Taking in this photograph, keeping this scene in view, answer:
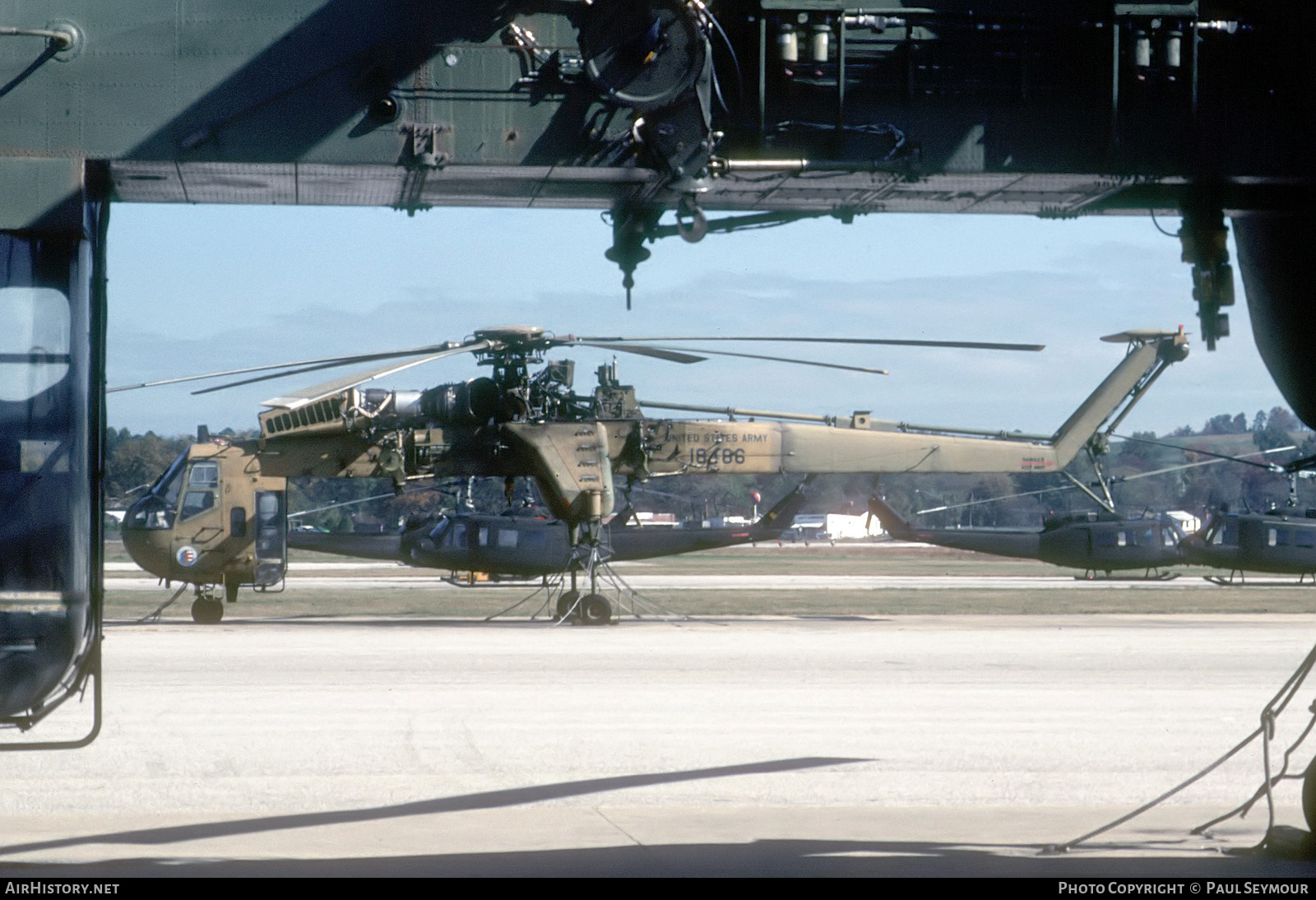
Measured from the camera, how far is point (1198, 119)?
6.91 metres

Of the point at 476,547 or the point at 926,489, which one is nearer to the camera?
the point at 476,547

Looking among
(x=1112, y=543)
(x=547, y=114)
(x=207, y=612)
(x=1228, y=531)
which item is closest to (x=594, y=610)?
(x=207, y=612)

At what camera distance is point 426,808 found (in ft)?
27.7

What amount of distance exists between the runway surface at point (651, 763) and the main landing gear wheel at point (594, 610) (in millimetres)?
4868

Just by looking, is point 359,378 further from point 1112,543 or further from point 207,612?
point 1112,543

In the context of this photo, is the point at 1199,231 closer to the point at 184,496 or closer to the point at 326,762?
the point at 326,762

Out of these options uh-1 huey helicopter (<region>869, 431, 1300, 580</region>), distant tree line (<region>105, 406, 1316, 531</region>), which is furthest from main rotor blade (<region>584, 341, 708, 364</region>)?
distant tree line (<region>105, 406, 1316, 531</region>)

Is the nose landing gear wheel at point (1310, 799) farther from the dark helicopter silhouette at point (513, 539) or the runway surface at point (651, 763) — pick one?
the dark helicopter silhouette at point (513, 539)

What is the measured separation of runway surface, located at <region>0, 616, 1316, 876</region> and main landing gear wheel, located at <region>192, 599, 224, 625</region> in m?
5.70

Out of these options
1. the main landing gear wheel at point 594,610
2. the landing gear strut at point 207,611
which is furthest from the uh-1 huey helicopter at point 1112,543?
the landing gear strut at point 207,611

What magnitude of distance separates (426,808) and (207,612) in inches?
720

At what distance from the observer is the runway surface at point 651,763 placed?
23.1ft

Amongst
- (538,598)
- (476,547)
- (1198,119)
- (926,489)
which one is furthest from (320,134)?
(926,489)

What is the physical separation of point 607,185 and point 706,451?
18.0m
